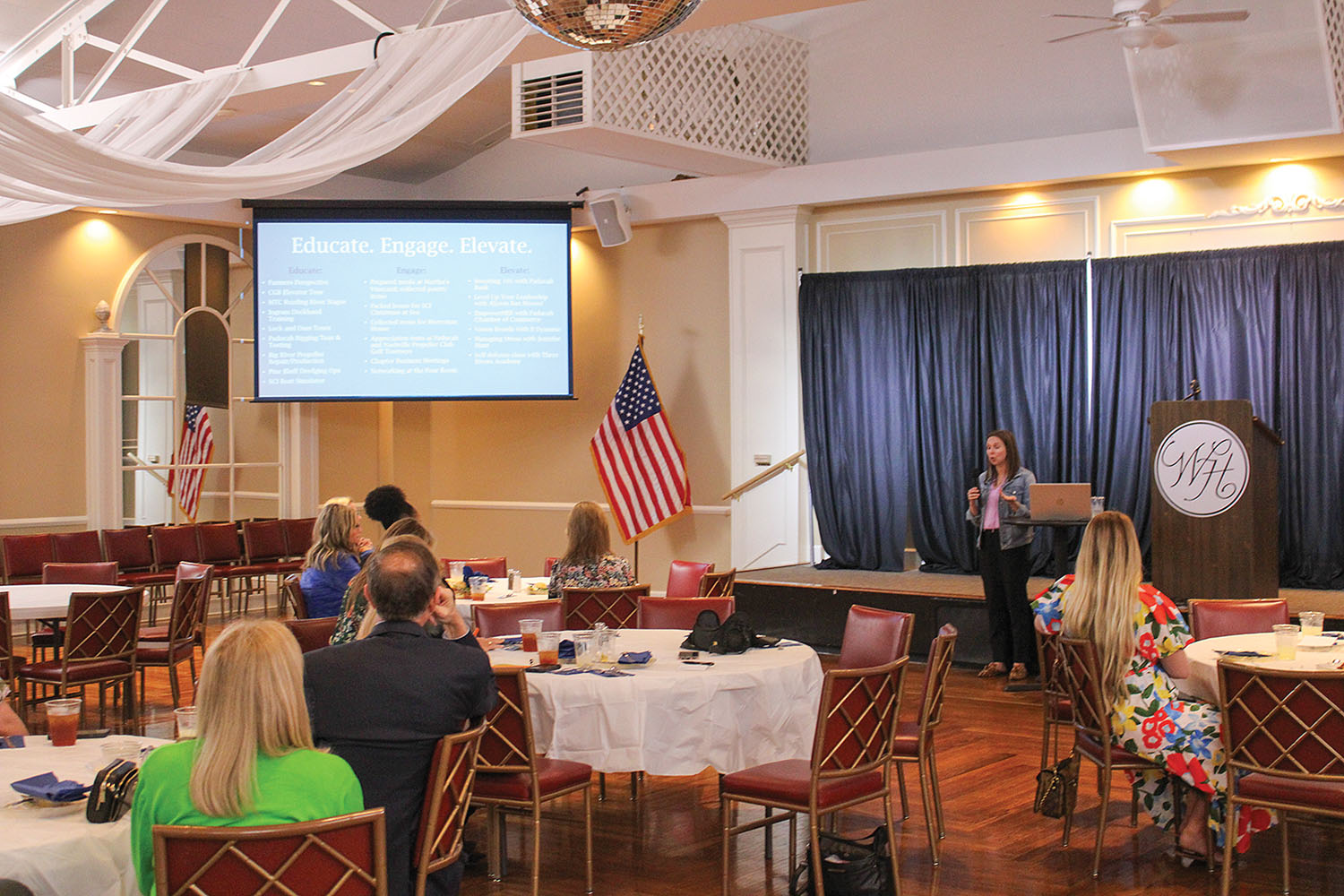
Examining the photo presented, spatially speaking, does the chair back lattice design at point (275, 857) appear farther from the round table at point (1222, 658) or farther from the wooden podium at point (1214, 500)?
the wooden podium at point (1214, 500)

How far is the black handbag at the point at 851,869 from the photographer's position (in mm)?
4215

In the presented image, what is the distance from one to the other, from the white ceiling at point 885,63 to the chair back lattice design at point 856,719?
4979 millimetres

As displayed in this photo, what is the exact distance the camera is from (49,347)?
10.5 meters

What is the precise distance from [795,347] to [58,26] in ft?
18.7

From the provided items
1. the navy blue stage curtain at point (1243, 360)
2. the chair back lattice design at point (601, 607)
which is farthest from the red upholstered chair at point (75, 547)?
the navy blue stage curtain at point (1243, 360)

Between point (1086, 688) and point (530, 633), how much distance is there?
6.74 ft

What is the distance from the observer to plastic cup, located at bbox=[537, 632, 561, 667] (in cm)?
472

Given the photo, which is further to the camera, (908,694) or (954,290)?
(954,290)

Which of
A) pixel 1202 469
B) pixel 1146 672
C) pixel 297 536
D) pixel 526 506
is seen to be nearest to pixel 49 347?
pixel 297 536

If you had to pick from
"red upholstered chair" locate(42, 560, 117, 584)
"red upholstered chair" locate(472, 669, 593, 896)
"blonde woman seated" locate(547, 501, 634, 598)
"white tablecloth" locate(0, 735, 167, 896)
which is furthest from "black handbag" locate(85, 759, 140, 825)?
"red upholstered chair" locate(42, 560, 117, 584)

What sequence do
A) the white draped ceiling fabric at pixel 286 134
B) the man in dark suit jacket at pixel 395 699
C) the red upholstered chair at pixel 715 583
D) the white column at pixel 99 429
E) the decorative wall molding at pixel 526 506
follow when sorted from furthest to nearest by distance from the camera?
1. the decorative wall molding at pixel 526 506
2. the white column at pixel 99 429
3. the red upholstered chair at pixel 715 583
4. the white draped ceiling fabric at pixel 286 134
5. the man in dark suit jacket at pixel 395 699

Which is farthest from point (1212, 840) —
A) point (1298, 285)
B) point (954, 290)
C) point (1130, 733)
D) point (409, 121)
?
point (954, 290)

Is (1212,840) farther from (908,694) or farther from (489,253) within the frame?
(489,253)

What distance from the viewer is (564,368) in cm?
1079
